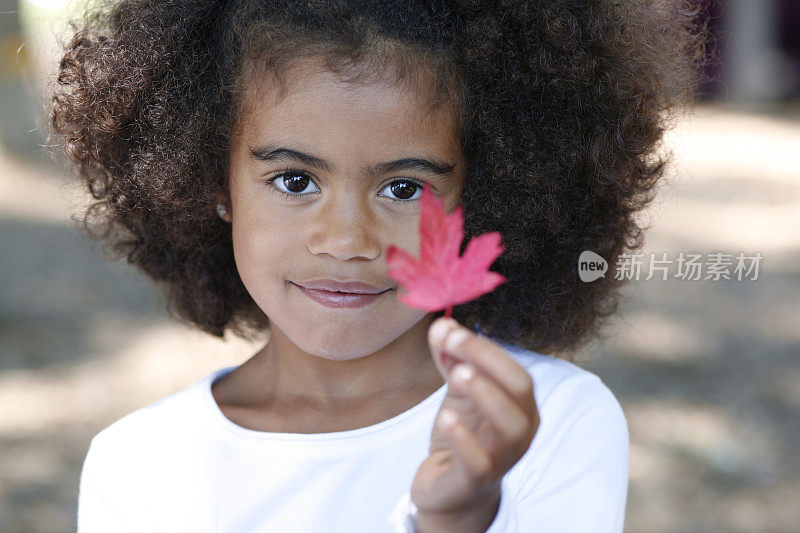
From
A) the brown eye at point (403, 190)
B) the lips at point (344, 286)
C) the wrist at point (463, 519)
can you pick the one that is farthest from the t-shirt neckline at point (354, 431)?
the wrist at point (463, 519)

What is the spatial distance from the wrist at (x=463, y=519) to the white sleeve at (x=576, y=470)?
13.1 inches

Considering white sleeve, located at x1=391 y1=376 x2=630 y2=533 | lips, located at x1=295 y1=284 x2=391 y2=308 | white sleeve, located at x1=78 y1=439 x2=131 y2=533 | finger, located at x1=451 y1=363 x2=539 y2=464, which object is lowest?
white sleeve, located at x1=78 y1=439 x2=131 y2=533

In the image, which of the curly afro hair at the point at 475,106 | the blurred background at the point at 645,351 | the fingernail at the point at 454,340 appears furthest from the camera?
the blurred background at the point at 645,351

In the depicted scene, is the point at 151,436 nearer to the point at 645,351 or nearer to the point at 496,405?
the point at 496,405

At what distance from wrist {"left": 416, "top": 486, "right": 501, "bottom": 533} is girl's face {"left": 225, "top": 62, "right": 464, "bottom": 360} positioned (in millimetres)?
Result: 421

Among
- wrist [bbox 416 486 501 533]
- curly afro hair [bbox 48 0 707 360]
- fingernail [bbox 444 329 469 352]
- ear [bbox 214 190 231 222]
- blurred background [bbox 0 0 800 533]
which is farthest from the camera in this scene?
blurred background [bbox 0 0 800 533]

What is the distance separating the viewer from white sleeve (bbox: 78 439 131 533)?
1.52 meters

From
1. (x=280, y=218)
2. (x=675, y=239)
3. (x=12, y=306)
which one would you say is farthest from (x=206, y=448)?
(x=675, y=239)

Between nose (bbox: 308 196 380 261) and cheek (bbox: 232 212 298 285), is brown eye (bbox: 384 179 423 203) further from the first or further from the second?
cheek (bbox: 232 212 298 285)

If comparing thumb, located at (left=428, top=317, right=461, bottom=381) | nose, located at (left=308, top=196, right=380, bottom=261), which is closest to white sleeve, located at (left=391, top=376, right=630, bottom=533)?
nose, located at (left=308, top=196, right=380, bottom=261)

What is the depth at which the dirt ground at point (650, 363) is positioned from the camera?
2.85m

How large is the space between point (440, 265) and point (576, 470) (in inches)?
25.8

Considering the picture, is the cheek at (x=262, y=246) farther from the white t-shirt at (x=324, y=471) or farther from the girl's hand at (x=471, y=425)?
the girl's hand at (x=471, y=425)

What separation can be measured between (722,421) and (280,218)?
2.24 meters
